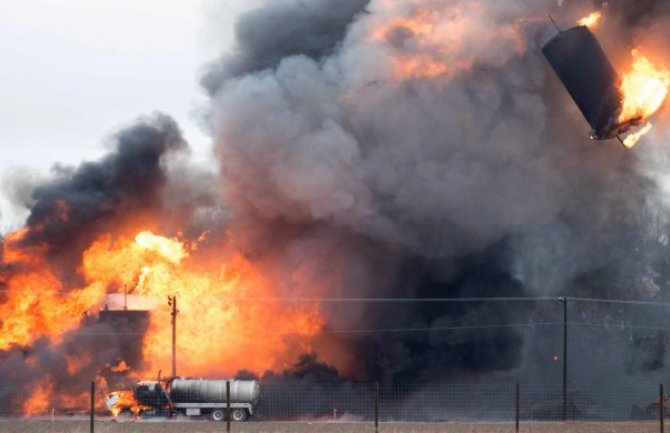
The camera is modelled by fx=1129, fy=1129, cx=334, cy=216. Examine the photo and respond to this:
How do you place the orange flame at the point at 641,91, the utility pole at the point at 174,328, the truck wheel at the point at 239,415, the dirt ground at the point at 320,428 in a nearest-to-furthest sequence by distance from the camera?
the dirt ground at the point at 320,428 < the orange flame at the point at 641,91 < the truck wheel at the point at 239,415 < the utility pole at the point at 174,328

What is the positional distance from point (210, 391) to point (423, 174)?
20514mm

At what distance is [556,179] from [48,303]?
3647 cm

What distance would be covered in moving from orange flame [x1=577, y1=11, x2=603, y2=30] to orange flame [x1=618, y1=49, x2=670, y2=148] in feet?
9.93

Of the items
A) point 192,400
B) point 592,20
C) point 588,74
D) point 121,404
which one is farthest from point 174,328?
point 592,20

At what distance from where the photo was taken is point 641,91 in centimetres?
6325

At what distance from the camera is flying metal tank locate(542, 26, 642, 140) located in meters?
60.0

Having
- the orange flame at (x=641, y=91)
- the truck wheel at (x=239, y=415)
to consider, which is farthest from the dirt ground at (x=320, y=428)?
the orange flame at (x=641, y=91)

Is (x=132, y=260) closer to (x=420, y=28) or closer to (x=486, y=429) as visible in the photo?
(x=420, y=28)

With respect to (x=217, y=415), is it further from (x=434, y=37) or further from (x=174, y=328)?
(x=434, y=37)

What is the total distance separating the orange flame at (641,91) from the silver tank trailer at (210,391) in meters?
26.1

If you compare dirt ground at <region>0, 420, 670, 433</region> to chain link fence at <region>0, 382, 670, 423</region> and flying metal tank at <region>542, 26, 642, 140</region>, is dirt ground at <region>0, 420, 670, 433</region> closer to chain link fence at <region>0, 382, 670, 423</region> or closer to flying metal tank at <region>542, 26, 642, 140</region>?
chain link fence at <region>0, 382, 670, 423</region>

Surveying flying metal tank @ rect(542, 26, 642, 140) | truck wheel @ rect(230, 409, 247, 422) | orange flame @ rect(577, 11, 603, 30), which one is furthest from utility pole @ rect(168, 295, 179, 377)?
orange flame @ rect(577, 11, 603, 30)

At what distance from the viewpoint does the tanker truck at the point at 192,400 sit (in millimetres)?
66562

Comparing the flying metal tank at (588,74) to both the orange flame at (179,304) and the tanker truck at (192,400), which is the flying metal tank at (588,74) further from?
the orange flame at (179,304)
